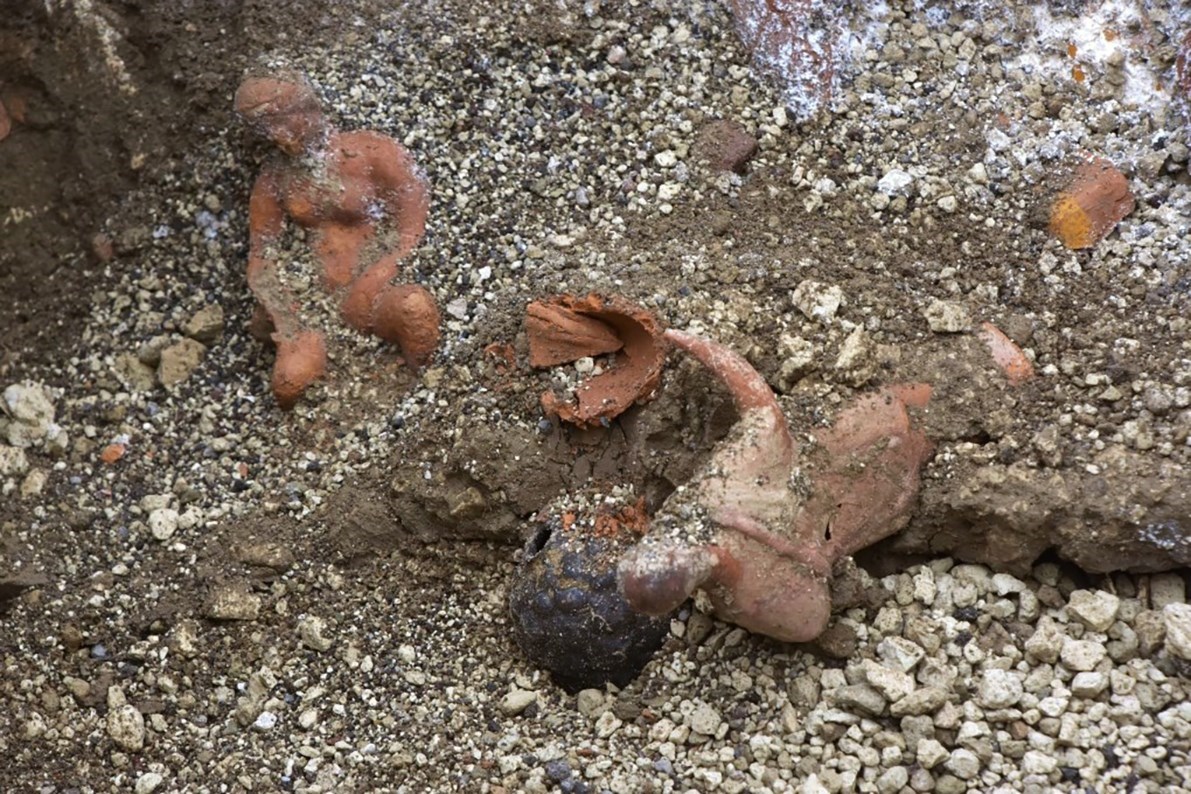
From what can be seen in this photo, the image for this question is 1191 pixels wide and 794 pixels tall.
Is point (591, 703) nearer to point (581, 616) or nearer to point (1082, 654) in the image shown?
Result: point (581, 616)

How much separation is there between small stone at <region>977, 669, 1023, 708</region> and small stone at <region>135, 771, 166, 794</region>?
161 centimetres

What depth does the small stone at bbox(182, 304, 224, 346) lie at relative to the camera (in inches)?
141

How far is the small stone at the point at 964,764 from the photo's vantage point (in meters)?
2.76

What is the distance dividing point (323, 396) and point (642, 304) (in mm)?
766

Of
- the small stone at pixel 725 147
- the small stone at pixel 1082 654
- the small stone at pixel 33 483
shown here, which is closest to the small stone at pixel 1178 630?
the small stone at pixel 1082 654

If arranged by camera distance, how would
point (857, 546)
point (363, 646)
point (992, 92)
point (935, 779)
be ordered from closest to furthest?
point (935, 779), point (857, 546), point (363, 646), point (992, 92)

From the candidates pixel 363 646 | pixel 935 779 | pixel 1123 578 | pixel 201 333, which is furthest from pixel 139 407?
pixel 1123 578

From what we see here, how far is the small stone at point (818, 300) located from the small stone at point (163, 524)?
142 centimetres

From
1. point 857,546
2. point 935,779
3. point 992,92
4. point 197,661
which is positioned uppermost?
point 992,92

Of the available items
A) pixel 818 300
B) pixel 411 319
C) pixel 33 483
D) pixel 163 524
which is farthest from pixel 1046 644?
A: pixel 33 483

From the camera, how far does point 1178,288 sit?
3170mm

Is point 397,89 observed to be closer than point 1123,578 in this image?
No

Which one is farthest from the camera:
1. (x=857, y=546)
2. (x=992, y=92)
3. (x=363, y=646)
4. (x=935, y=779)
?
(x=992, y=92)

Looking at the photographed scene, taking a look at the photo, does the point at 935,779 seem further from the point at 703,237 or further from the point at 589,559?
the point at 703,237
